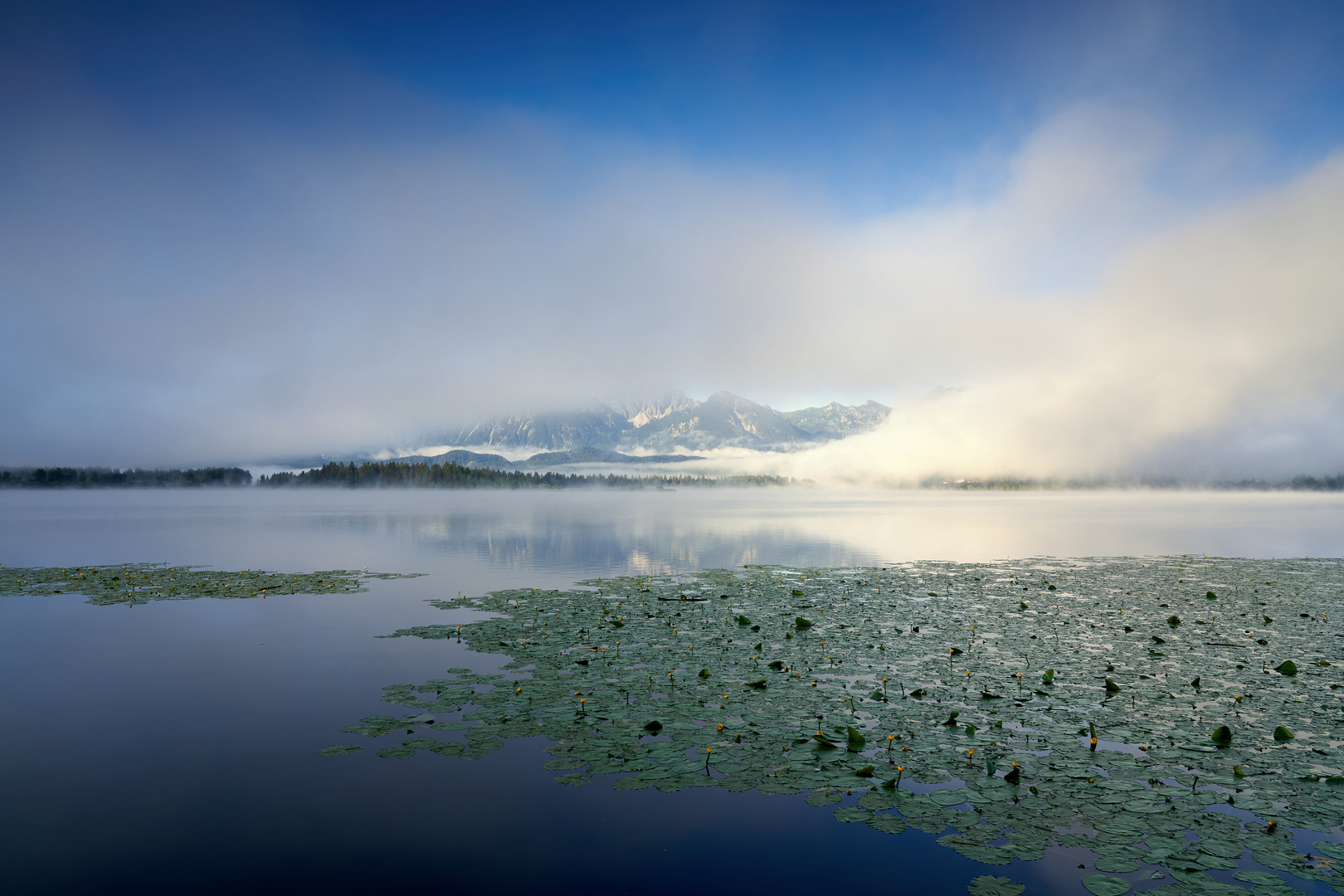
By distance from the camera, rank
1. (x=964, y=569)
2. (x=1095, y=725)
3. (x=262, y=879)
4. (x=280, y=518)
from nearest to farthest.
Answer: (x=262, y=879) → (x=1095, y=725) → (x=964, y=569) → (x=280, y=518)

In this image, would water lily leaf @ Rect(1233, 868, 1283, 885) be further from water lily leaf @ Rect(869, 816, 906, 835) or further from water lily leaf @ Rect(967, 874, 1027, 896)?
water lily leaf @ Rect(869, 816, 906, 835)

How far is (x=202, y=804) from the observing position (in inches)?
360

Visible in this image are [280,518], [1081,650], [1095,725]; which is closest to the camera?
[1095,725]

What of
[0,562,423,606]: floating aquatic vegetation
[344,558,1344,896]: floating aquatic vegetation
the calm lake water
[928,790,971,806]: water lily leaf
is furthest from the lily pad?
[0,562,423,606]: floating aquatic vegetation

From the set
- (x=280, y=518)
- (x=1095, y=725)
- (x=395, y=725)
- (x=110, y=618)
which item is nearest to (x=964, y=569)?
(x=1095, y=725)

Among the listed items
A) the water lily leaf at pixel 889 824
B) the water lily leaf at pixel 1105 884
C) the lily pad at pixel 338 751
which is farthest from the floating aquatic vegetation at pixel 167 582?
the water lily leaf at pixel 1105 884

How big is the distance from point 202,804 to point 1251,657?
2094 cm

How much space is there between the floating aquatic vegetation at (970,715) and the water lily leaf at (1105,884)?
0.02 meters

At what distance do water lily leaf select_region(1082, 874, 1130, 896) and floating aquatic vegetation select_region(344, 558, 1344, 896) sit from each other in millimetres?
20

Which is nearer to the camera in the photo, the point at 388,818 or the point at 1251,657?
the point at 388,818

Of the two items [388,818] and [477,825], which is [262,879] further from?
[477,825]

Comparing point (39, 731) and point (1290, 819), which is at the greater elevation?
point (1290, 819)

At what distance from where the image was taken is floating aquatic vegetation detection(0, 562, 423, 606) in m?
27.1

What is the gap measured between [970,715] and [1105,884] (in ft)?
16.8
